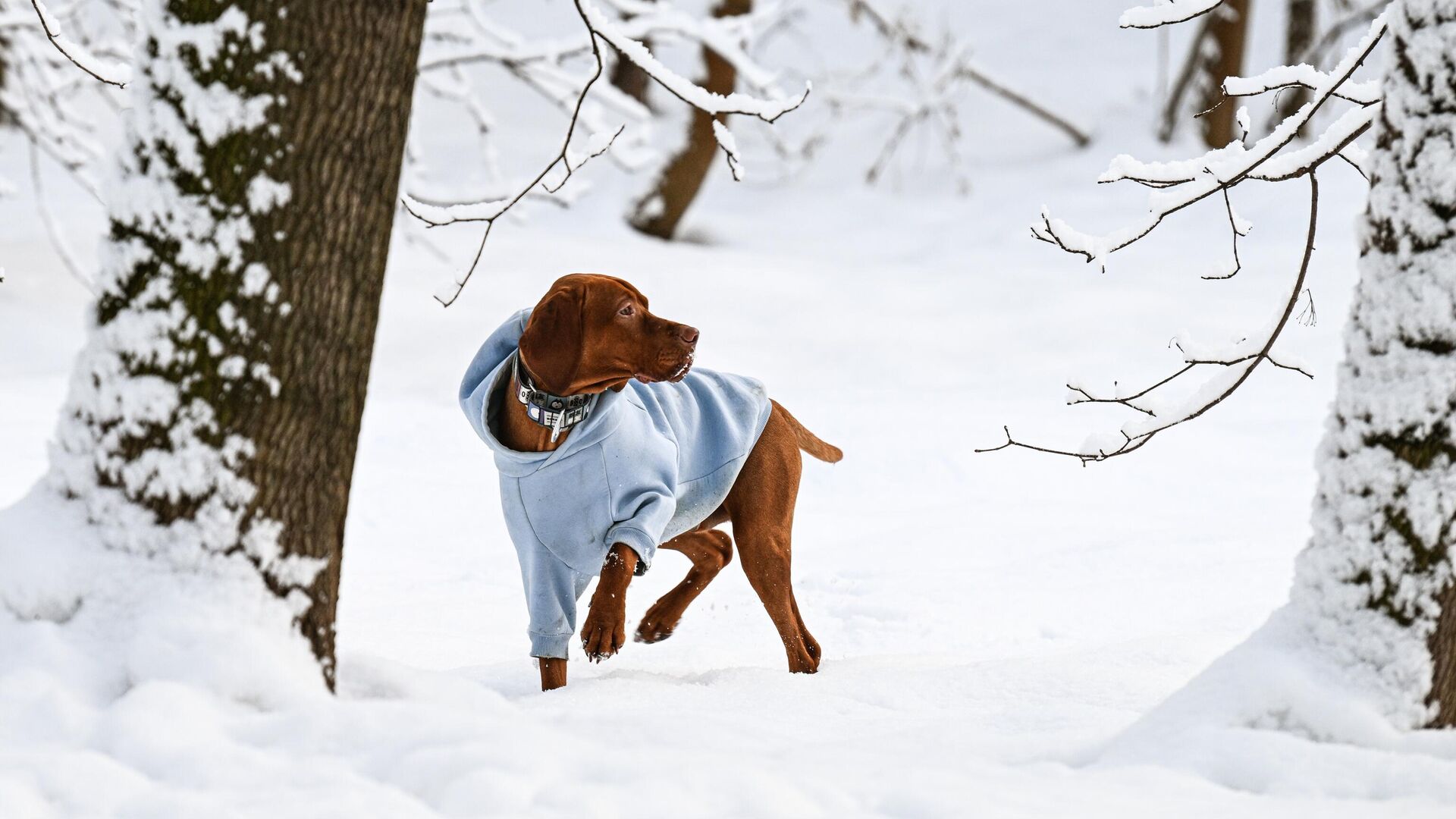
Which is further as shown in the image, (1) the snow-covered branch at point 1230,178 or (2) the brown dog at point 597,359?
(2) the brown dog at point 597,359

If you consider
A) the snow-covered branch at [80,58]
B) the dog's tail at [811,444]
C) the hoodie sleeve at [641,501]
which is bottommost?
the hoodie sleeve at [641,501]

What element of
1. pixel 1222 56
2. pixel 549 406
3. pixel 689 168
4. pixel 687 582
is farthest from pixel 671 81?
pixel 1222 56

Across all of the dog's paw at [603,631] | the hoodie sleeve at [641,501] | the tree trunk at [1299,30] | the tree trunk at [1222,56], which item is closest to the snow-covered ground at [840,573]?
the dog's paw at [603,631]

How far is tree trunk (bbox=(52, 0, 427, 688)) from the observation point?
2.34 m

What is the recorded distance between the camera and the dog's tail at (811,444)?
4.38 metres

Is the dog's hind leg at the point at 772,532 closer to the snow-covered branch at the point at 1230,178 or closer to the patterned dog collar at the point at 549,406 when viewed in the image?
the patterned dog collar at the point at 549,406

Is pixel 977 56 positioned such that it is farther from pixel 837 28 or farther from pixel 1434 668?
pixel 1434 668

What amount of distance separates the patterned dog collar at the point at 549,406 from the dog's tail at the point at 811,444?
96 cm

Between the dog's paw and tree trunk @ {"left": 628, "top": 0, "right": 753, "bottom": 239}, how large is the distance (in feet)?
24.2

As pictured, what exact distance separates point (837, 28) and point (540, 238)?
13451 millimetres

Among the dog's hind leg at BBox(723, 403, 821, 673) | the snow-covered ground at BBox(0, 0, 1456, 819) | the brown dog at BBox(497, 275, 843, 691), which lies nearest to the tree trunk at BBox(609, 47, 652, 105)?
the snow-covered ground at BBox(0, 0, 1456, 819)

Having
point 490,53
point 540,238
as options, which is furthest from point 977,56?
point 490,53

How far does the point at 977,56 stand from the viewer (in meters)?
18.9

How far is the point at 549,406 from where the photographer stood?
3.48 meters
